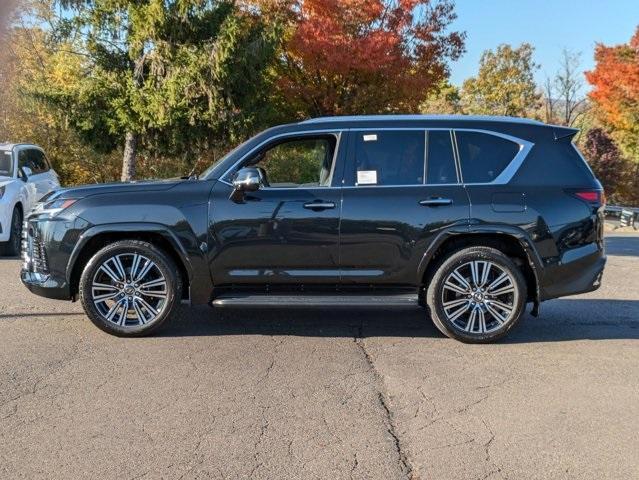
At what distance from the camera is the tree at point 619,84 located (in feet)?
85.8

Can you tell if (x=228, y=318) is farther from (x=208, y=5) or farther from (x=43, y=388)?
(x=208, y=5)

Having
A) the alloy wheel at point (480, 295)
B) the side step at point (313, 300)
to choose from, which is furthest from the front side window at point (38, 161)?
the alloy wheel at point (480, 295)

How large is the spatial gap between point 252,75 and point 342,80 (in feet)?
13.1

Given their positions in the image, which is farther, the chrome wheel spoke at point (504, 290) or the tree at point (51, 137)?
the tree at point (51, 137)

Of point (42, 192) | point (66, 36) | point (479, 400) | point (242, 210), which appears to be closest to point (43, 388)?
point (242, 210)

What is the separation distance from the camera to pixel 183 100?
568 inches

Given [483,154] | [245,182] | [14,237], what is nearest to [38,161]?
[14,237]

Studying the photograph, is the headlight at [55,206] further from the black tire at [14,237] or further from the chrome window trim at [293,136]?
the black tire at [14,237]

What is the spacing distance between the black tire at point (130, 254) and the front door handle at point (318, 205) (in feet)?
4.25

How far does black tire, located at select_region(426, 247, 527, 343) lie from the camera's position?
5828 millimetres

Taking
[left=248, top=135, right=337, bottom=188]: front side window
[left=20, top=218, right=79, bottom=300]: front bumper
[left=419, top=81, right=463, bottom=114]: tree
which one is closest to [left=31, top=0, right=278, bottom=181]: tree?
[left=248, top=135, right=337, bottom=188]: front side window

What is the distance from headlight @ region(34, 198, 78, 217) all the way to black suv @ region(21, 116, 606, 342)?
0.01m

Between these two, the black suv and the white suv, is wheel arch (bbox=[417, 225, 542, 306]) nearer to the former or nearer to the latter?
the black suv

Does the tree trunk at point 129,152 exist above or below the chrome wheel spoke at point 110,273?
above
